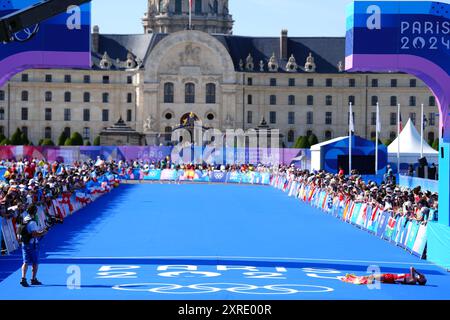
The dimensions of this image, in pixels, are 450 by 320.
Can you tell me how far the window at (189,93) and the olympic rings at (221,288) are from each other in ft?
311

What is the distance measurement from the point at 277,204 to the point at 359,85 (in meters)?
73.1

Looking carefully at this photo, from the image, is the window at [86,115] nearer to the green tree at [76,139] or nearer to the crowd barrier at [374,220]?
the green tree at [76,139]

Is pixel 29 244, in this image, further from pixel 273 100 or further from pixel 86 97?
pixel 273 100

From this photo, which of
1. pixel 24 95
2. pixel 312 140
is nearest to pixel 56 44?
pixel 312 140

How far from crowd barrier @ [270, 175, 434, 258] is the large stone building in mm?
63531

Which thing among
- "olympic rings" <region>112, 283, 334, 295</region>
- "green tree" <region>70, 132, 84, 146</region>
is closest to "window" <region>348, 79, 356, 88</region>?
"green tree" <region>70, 132, 84, 146</region>

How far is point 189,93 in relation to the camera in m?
116

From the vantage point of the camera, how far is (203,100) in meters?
116

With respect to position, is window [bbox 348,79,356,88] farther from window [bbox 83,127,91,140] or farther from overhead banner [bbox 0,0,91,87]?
overhead banner [bbox 0,0,91,87]

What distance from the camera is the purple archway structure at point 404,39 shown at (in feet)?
111

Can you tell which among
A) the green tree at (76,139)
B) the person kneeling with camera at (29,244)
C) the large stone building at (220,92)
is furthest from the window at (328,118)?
the person kneeling with camera at (29,244)

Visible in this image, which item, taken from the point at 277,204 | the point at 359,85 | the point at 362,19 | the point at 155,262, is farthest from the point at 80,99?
the point at 155,262

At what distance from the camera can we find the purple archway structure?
3378 cm
